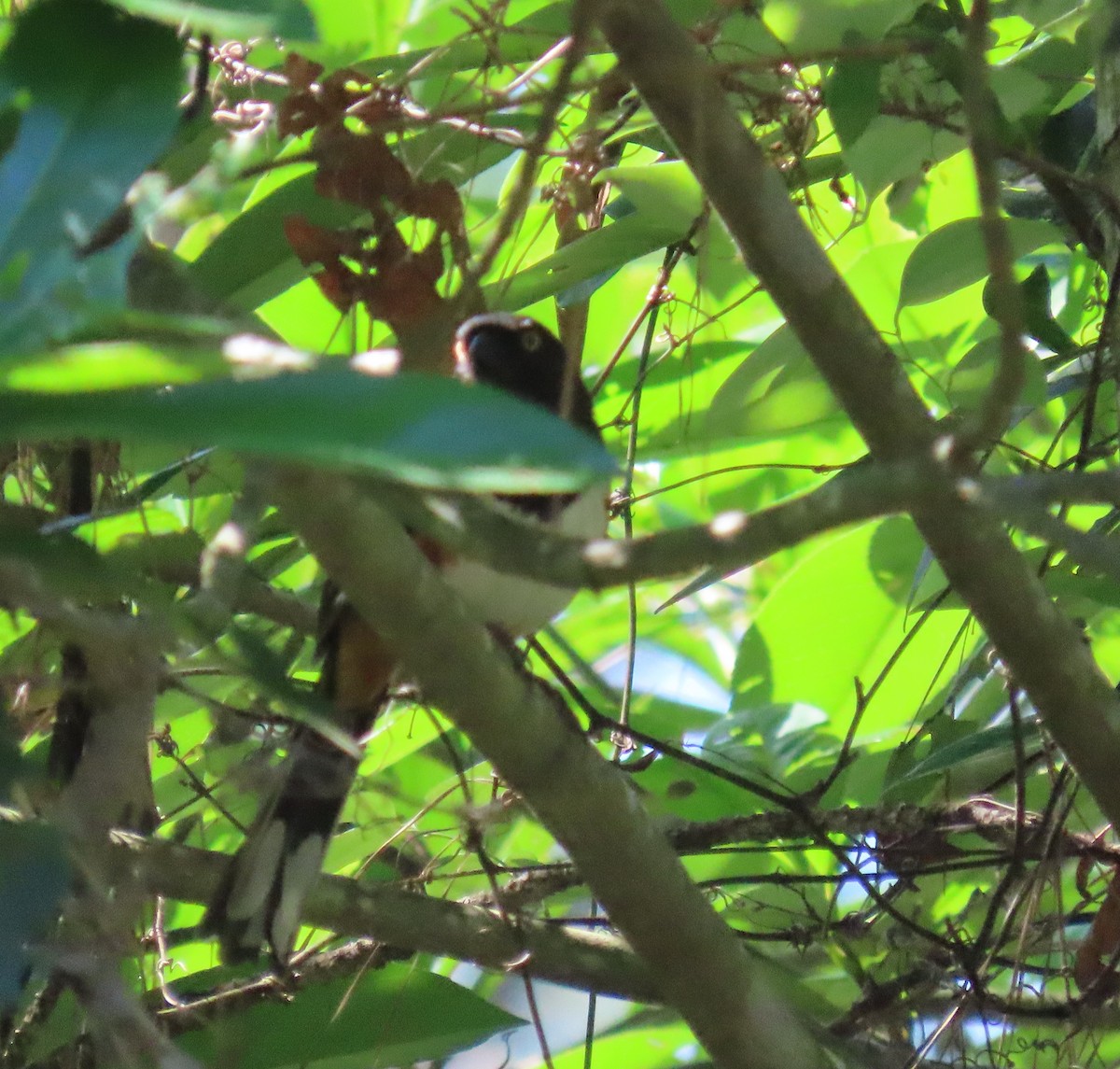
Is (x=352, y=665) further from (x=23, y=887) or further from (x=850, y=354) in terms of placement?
(x=23, y=887)

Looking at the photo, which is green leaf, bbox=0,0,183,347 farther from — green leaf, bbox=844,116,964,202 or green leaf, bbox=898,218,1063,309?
green leaf, bbox=898,218,1063,309

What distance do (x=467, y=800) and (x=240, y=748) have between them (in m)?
0.36

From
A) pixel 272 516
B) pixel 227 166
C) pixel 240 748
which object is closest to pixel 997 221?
pixel 227 166

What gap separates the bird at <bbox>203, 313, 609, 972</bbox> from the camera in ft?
5.06

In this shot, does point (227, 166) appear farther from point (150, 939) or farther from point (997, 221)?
point (150, 939)

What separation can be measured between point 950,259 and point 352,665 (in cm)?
91

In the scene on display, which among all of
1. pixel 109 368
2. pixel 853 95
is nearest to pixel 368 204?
pixel 853 95

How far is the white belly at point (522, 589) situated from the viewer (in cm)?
195

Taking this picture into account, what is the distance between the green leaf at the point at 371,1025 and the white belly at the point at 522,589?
0.47m

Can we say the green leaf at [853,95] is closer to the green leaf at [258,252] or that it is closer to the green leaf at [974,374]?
the green leaf at [974,374]

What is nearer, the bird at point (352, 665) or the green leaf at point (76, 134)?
the green leaf at point (76, 134)

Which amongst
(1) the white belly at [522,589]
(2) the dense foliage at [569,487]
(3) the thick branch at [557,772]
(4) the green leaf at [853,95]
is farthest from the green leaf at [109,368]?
(1) the white belly at [522,589]

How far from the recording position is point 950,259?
63.9 inches

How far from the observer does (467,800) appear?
63.7 inches
